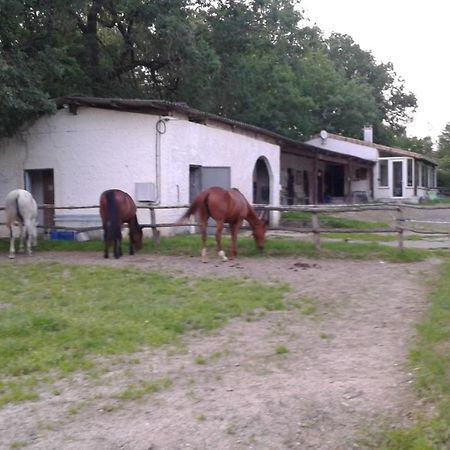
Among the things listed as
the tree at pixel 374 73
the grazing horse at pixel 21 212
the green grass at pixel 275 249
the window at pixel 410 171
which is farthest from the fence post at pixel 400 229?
the tree at pixel 374 73

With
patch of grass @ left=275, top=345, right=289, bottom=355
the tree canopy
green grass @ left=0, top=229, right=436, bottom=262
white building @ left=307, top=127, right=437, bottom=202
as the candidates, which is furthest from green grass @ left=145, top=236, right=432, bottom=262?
white building @ left=307, top=127, right=437, bottom=202

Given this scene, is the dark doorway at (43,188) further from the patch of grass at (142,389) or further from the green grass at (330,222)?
the patch of grass at (142,389)

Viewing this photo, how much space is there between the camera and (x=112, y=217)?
12742 millimetres

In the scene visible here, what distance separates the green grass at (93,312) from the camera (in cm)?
596

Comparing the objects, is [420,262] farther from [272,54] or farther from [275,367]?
[272,54]

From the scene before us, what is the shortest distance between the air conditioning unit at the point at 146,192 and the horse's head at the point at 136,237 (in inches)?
86.8

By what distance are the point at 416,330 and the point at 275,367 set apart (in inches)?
79.9

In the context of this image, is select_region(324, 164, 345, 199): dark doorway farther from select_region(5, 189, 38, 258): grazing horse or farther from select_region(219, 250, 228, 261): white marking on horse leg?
select_region(5, 189, 38, 258): grazing horse

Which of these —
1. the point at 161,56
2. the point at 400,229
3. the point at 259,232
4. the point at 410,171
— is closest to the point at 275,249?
the point at 259,232

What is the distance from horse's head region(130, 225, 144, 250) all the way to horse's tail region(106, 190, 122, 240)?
0.89 metres

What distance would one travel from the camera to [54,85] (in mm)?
19234

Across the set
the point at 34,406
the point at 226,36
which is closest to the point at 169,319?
the point at 34,406

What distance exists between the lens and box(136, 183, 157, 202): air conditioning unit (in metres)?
16.1

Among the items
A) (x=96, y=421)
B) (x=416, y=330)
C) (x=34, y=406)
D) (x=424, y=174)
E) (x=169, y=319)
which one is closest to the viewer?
(x=96, y=421)
